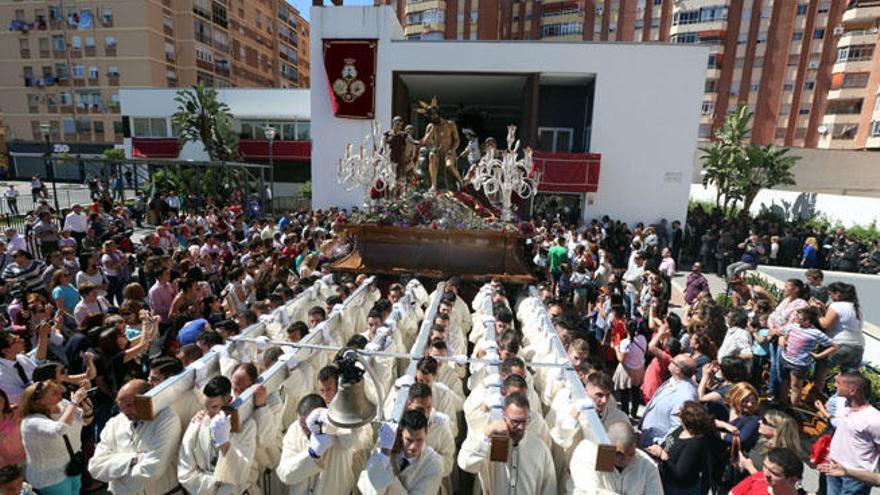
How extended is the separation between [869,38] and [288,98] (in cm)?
4349

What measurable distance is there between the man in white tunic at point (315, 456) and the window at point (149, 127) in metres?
31.5

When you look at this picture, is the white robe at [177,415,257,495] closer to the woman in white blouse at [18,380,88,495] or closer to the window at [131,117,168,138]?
the woman in white blouse at [18,380,88,495]

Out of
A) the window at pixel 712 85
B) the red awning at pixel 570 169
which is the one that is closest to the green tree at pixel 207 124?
the red awning at pixel 570 169

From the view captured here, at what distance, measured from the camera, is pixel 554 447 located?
12.7 ft

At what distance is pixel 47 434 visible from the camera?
3248 mm

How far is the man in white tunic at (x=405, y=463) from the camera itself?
2963 mm

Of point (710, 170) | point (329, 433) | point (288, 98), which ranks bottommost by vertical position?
point (329, 433)

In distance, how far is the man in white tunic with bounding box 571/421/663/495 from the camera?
3074mm

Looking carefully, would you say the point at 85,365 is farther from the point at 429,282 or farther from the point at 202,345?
the point at 429,282

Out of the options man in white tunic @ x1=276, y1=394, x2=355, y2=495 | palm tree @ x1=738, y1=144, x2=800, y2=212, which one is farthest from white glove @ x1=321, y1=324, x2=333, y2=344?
palm tree @ x1=738, y1=144, x2=800, y2=212

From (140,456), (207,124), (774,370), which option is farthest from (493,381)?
(207,124)

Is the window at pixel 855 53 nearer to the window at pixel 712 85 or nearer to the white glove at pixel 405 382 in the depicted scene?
the window at pixel 712 85

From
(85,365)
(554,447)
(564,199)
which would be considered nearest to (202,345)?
(85,365)

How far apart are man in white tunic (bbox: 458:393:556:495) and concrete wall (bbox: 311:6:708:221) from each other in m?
16.3
